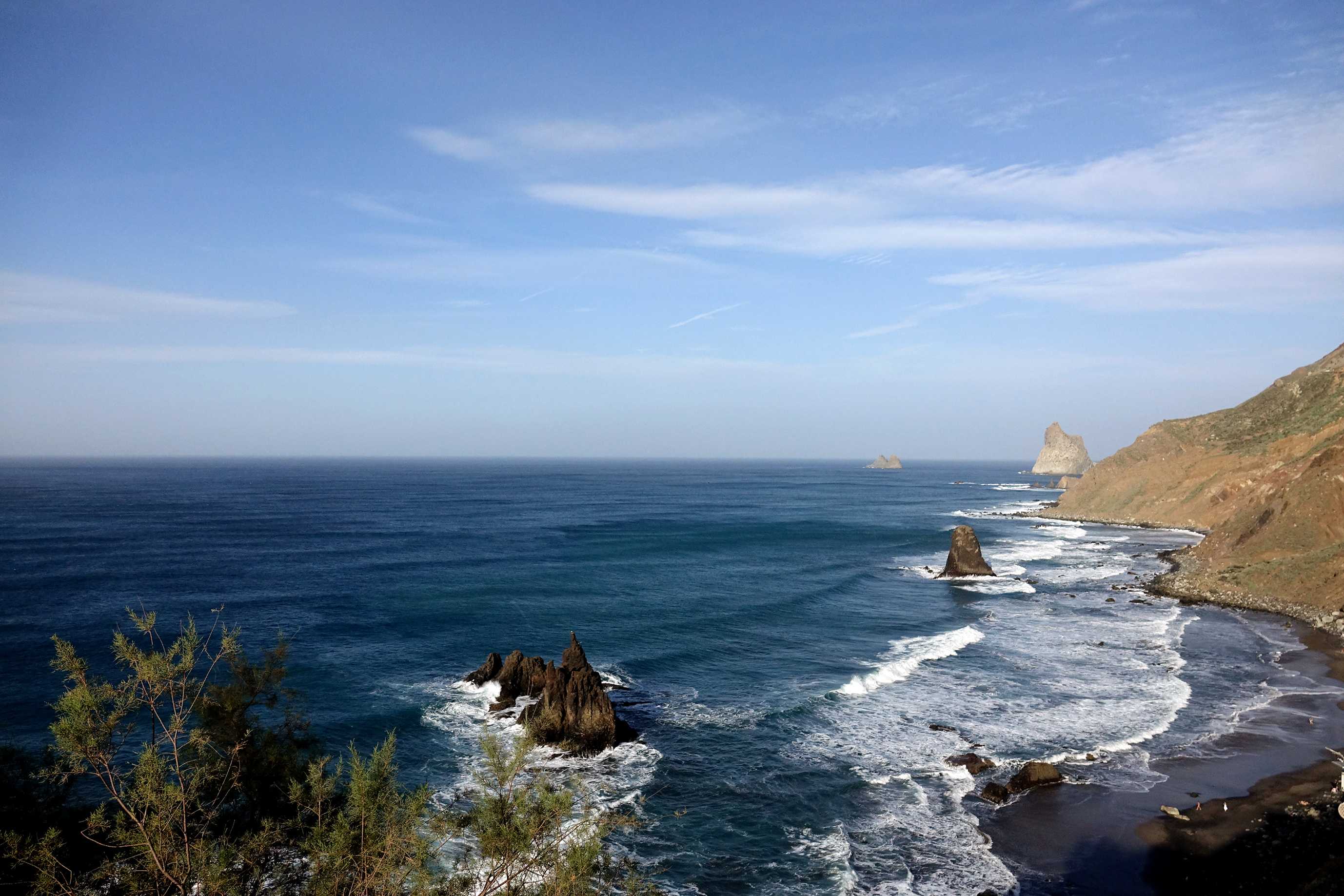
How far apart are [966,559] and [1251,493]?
36.0 m

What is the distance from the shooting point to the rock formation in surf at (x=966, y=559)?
65875 millimetres

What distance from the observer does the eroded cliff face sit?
5194 centimetres

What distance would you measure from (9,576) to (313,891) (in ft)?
226

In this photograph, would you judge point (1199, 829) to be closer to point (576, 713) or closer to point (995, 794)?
point (995, 794)

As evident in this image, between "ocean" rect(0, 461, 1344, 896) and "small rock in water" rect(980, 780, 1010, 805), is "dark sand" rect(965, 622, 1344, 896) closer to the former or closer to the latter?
"small rock in water" rect(980, 780, 1010, 805)

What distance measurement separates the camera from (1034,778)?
25.5 m

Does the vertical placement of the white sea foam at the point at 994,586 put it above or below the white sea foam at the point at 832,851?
above

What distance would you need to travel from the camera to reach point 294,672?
1508 inches

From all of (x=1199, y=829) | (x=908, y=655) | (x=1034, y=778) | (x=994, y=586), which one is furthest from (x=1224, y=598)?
(x=1199, y=829)

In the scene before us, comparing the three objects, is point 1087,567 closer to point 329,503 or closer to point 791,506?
point 791,506

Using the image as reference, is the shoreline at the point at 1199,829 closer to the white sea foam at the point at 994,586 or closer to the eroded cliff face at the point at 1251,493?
the eroded cliff face at the point at 1251,493

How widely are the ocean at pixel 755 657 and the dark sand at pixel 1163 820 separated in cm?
77

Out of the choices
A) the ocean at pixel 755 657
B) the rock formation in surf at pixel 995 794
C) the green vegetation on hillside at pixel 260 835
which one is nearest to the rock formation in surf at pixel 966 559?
the ocean at pixel 755 657

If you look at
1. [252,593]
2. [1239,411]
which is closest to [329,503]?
[252,593]
